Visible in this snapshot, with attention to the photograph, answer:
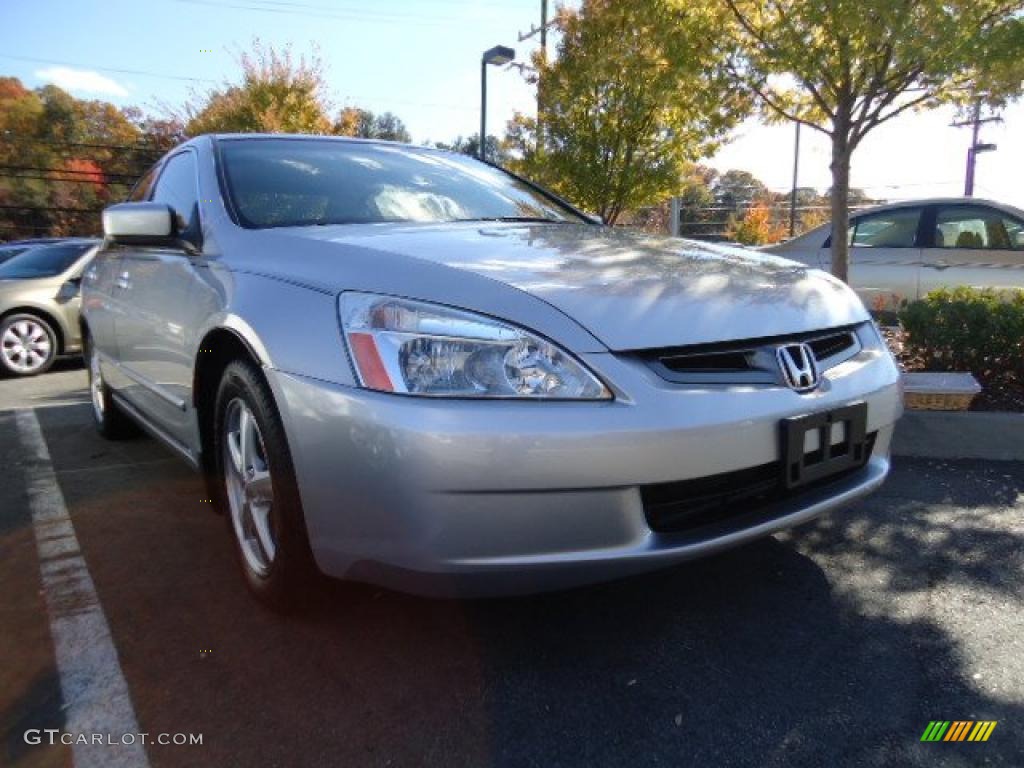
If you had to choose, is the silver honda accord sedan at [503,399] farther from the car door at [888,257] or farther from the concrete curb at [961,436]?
the car door at [888,257]

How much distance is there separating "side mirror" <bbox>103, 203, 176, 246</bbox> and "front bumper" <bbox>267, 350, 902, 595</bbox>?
1.24 metres

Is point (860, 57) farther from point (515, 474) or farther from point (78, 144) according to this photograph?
point (78, 144)

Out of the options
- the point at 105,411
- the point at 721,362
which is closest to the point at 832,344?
the point at 721,362

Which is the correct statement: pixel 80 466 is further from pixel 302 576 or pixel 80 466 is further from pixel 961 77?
pixel 961 77

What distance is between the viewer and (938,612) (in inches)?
95.0

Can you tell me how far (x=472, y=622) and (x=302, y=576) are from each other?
520 millimetres

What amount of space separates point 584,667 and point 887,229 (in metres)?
7.13

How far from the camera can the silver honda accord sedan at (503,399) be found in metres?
1.80

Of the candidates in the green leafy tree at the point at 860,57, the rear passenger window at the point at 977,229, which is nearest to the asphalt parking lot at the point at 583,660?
the green leafy tree at the point at 860,57

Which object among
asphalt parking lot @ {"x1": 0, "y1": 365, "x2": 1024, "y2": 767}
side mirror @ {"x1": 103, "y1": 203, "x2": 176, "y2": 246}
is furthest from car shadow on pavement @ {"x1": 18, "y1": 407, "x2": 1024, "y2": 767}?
side mirror @ {"x1": 103, "y1": 203, "x2": 176, "y2": 246}

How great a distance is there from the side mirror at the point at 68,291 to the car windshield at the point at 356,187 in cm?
635

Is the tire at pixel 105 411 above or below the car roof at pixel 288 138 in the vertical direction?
below

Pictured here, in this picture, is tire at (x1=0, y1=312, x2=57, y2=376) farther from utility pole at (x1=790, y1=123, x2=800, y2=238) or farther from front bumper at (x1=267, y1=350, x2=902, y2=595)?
utility pole at (x1=790, y1=123, x2=800, y2=238)

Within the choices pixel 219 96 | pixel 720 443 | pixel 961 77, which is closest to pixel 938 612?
pixel 720 443
